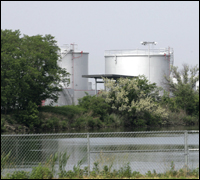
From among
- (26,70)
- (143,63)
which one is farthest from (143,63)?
(26,70)

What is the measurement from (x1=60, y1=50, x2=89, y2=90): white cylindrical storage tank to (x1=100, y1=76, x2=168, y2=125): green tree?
363 inches

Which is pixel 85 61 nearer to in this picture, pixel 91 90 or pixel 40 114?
pixel 91 90

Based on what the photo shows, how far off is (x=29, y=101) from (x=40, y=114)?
2.19 metres

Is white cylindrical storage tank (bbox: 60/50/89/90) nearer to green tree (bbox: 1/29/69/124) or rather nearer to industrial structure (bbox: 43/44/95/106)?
industrial structure (bbox: 43/44/95/106)

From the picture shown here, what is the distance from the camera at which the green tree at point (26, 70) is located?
48438 millimetres

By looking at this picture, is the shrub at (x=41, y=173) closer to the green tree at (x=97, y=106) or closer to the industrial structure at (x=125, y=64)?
the green tree at (x=97, y=106)

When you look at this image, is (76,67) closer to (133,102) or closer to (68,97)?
(68,97)

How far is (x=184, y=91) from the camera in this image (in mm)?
63156

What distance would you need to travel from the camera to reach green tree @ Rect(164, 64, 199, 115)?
203ft

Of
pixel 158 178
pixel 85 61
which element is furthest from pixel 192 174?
pixel 85 61

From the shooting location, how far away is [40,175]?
13258mm

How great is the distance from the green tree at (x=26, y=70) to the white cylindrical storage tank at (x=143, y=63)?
13069 mm

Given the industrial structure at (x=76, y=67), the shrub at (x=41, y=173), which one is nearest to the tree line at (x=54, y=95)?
the industrial structure at (x=76, y=67)

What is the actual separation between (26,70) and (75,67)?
17.7 metres
